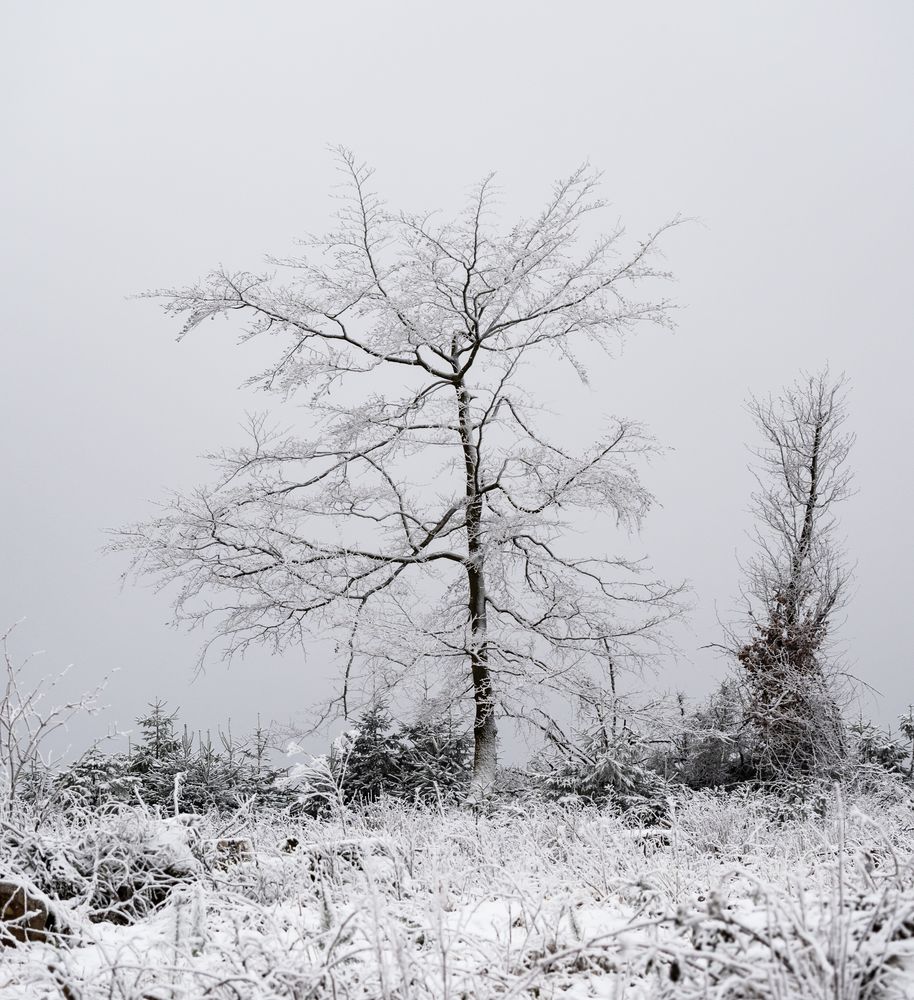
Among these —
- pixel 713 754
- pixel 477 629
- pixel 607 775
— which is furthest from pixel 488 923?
pixel 713 754

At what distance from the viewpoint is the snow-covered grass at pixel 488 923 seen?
1.92 m

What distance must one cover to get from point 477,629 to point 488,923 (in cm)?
A: 892

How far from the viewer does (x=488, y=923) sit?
3.40 metres

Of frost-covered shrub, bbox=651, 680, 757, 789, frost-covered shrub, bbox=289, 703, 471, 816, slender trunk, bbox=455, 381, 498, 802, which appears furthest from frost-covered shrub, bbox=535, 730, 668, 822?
frost-covered shrub, bbox=651, 680, 757, 789

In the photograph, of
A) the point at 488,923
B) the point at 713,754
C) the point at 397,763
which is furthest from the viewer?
the point at 713,754

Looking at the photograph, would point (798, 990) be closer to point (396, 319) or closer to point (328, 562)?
point (328, 562)

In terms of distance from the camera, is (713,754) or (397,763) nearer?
(397,763)

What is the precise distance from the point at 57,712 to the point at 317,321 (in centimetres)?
954

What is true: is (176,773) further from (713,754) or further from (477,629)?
(713,754)

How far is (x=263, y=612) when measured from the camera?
12.7 metres

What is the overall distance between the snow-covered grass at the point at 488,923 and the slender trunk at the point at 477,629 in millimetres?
5633

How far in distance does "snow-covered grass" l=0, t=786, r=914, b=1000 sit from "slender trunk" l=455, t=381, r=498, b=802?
5633 mm

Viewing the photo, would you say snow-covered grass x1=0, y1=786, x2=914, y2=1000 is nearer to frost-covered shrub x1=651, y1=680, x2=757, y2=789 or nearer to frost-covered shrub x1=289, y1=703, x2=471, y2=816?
frost-covered shrub x1=289, y1=703, x2=471, y2=816

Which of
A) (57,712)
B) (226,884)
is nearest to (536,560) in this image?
(57,712)
